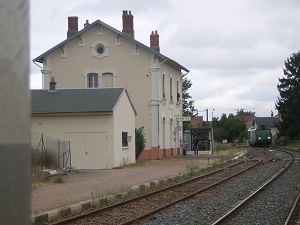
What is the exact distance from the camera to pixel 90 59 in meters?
38.4

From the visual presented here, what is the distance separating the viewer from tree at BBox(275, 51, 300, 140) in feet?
225

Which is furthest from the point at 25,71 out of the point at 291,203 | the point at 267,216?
the point at 291,203

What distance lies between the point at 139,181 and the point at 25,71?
18242 mm

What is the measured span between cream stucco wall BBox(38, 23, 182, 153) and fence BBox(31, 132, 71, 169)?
10.7 m

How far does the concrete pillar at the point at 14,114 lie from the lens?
5.16 feet

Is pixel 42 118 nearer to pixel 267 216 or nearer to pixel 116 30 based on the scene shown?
pixel 116 30

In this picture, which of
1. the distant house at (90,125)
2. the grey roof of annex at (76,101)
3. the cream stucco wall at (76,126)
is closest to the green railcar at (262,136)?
the distant house at (90,125)

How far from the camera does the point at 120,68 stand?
37.9 m

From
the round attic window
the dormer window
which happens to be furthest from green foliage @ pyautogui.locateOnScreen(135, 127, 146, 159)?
the round attic window

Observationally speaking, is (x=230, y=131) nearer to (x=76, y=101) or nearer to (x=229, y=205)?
(x=76, y=101)

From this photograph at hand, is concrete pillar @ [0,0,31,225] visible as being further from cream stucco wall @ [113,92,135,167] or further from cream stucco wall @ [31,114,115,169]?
cream stucco wall @ [113,92,135,167]

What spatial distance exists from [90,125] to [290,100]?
49231 mm

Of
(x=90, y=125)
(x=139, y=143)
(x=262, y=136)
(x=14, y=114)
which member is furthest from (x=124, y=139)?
(x=262, y=136)

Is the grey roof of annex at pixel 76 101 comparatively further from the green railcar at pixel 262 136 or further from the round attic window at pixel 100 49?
the green railcar at pixel 262 136
